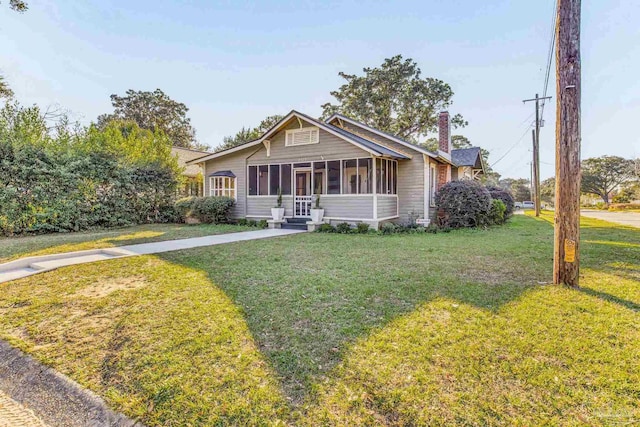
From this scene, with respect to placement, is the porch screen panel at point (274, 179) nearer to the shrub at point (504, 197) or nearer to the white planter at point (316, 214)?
the white planter at point (316, 214)

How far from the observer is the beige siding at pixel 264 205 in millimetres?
14180

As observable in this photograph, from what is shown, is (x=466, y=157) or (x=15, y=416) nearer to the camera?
→ (x=15, y=416)

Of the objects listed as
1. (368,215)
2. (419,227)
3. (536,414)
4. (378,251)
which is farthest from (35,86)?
(536,414)

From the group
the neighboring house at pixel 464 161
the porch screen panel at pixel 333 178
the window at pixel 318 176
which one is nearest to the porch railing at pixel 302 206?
the window at pixel 318 176

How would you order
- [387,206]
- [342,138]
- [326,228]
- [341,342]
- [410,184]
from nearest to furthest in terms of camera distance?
[341,342] → [326,228] → [342,138] → [387,206] → [410,184]

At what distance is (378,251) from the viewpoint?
779 centimetres

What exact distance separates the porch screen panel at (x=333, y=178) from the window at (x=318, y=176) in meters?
0.28

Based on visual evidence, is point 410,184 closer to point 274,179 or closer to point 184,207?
point 274,179

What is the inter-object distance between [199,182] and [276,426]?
20.6 metres

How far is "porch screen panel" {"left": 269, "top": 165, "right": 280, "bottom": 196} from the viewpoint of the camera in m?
14.5

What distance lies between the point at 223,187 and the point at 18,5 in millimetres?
9038

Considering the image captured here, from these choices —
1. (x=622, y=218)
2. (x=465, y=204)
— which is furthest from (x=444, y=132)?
(x=622, y=218)

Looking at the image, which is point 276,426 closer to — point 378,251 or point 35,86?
point 378,251

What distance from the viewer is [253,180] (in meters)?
15.1
